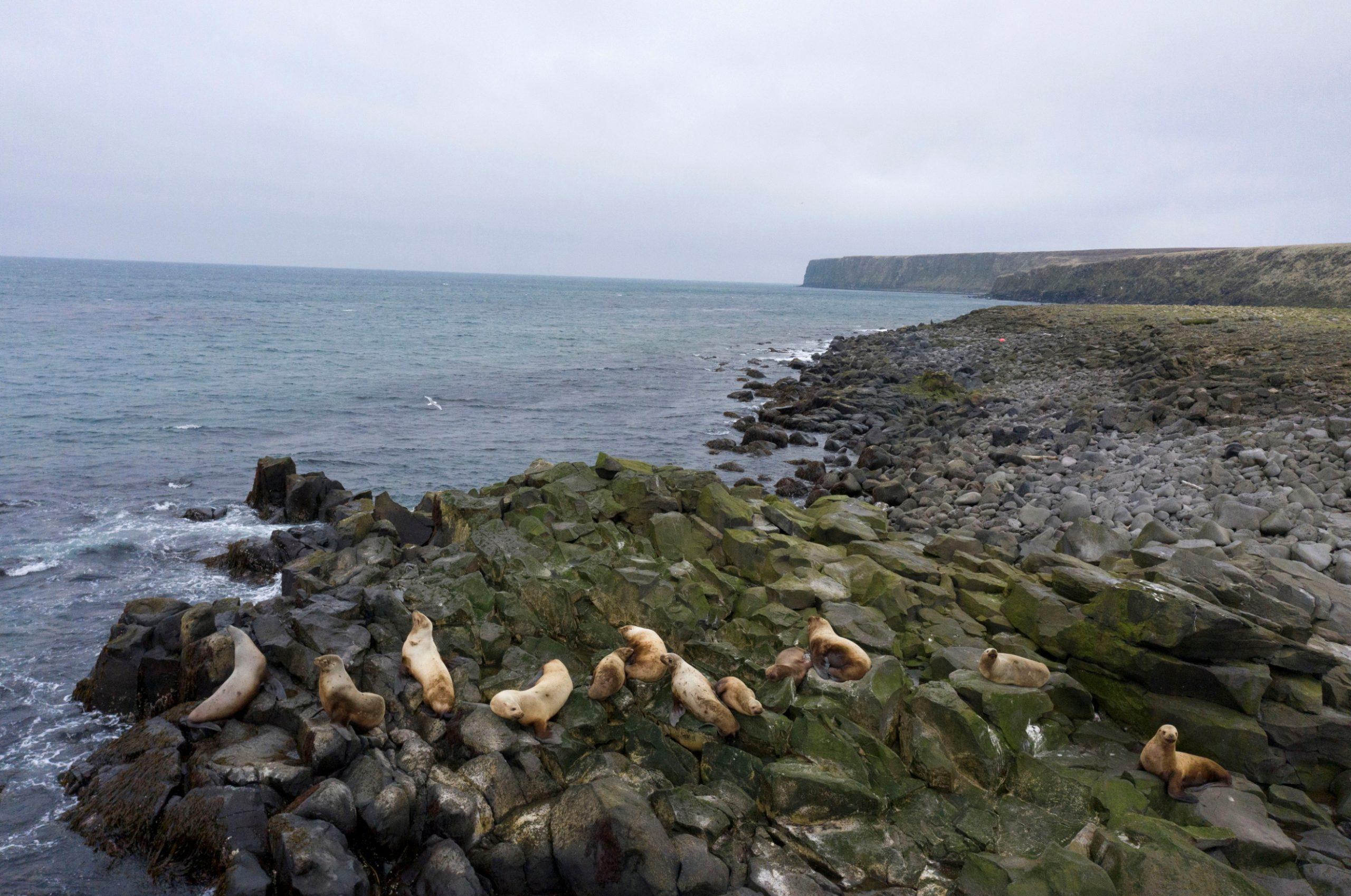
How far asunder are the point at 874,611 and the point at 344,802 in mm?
7070

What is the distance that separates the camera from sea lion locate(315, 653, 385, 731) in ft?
26.5

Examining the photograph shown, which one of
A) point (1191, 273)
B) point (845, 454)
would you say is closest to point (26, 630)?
point (845, 454)

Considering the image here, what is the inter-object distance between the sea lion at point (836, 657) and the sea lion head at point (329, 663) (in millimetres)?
5795

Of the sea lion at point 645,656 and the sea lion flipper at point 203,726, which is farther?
the sea lion at point 645,656

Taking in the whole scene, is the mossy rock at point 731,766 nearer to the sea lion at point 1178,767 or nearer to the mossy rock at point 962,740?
the mossy rock at point 962,740

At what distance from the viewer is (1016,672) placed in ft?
27.7

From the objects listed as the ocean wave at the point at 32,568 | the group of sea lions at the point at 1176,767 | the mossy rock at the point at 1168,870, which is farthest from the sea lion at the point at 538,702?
the ocean wave at the point at 32,568

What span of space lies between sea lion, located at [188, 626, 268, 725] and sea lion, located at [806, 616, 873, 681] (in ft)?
22.7

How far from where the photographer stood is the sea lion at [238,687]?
8367 mm

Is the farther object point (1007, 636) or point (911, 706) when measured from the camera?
point (1007, 636)

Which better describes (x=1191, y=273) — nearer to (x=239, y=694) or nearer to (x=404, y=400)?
(x=404, y=400)

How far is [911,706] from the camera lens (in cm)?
808

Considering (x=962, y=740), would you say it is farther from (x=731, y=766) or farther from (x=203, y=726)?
(x=203, y=726)

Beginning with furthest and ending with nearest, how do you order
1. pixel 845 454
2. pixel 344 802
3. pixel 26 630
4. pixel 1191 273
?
pixel 1191 273 → pixel 845 454 → pixel 26 630 → pixel 344 802
